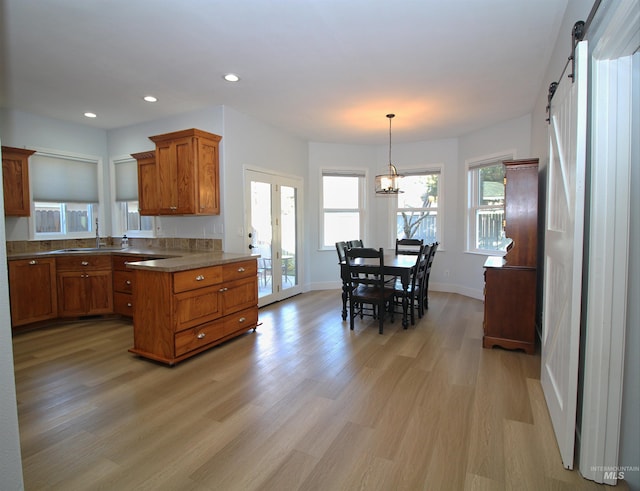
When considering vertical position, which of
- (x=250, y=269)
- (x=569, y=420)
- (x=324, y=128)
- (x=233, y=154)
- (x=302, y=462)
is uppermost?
(x=324, y=128)

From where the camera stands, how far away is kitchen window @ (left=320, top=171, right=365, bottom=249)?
641 centimetres

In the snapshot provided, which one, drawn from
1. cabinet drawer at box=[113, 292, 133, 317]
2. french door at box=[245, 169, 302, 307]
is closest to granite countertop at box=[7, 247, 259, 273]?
cabinet drawer at box=[113, 292, 133, 317]

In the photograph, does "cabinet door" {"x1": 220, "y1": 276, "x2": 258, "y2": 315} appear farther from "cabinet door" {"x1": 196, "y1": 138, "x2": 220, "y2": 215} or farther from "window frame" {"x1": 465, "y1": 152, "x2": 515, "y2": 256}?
"window frame" {"x1": 465, "y1": 152, "x2": 515, "y2": 256}

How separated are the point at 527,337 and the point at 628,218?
2011 millimetres

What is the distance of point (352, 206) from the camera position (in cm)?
658

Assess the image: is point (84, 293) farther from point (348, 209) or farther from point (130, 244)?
point (348, 209)

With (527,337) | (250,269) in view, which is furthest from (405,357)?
(250,269)

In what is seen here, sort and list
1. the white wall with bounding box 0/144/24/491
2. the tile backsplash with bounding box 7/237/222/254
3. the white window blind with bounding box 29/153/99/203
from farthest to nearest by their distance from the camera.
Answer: the white window blind with bounding box 29/153/99/203 → the tile backsplash with bounding box 7/237/222/254 → the white wall with bounding box 0/144/24/491

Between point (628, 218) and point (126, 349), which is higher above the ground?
point (628, 218)

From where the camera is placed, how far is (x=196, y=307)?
10.4 feet

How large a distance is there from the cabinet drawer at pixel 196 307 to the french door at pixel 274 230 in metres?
1.57

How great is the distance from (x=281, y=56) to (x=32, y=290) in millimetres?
3837

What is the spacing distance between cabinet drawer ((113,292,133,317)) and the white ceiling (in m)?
2.40

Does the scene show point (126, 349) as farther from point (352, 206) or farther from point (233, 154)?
point (352, 206)
